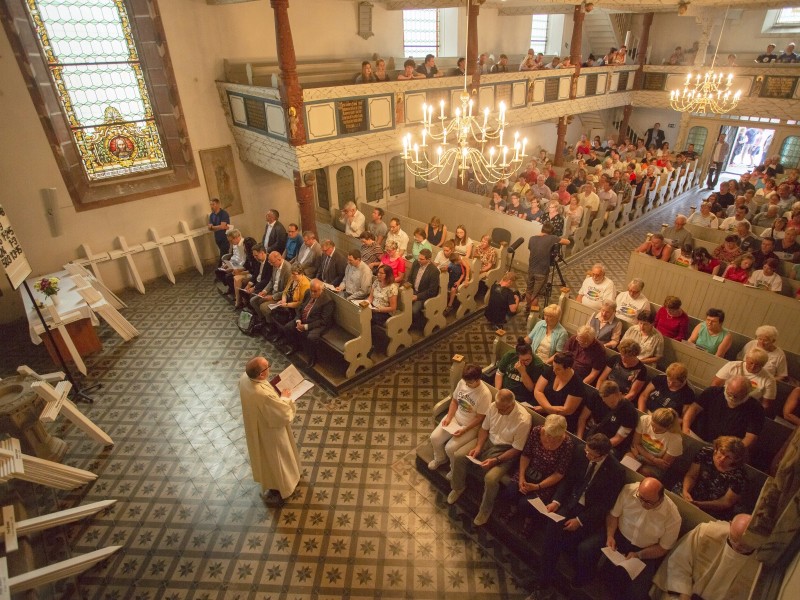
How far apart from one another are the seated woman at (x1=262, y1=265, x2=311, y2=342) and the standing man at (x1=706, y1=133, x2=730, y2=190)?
13.9m

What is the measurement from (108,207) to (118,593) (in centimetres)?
680

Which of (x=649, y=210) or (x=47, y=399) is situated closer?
(x=47, y=399)

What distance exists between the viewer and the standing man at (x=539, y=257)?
292 inches

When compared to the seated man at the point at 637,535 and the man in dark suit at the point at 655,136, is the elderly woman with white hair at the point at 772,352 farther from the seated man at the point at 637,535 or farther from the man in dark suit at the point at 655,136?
the man in dark suit at the point at 655,136

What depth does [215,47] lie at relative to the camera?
8812mm

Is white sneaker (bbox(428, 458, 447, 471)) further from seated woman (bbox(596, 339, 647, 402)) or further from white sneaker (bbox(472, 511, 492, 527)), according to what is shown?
seated woman (bbox(596, 339, 647, 402))

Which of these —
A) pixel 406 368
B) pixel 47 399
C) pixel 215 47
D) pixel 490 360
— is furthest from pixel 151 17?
pixel 490 360

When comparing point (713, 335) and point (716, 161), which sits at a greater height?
point (713, 335)

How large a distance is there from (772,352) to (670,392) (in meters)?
1.31

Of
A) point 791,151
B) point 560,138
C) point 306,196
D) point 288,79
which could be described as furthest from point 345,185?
point 791,151

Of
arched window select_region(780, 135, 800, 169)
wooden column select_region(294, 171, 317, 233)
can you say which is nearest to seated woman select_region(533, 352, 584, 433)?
wooden column select_region(294, 171, 317, 233)

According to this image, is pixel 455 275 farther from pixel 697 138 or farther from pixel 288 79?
pixel 697 138

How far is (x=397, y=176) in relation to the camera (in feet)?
35.1

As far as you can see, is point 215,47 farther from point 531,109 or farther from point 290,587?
point 290,587
